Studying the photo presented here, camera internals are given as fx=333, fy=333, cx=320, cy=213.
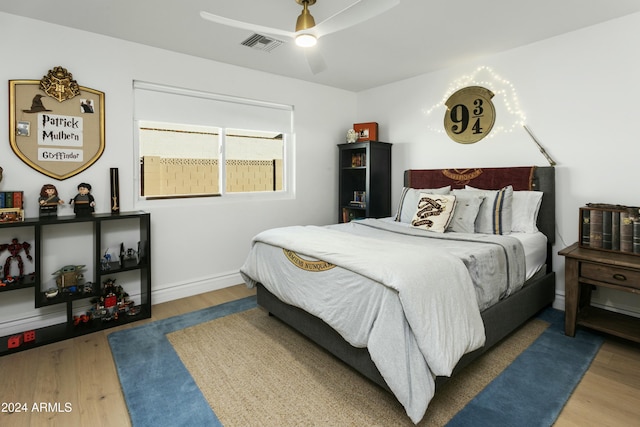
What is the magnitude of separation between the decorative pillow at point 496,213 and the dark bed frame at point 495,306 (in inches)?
11.2

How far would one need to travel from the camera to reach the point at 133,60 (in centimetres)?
307

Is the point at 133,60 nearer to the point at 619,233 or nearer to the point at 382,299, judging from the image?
the point at 382,299

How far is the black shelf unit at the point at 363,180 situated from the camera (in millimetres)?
4250

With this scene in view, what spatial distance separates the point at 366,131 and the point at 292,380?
3.34 metres

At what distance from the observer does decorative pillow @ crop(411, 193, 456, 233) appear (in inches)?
119

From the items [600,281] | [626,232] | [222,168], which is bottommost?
[600,281]

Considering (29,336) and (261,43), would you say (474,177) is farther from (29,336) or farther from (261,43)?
(29,336)

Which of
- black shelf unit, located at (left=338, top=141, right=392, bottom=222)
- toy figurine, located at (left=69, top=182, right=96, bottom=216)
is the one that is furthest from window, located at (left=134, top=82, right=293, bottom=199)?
black shelf unit, located at (left=338, top=141, right=392, bottom=222)

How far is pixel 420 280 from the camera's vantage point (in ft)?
5.45

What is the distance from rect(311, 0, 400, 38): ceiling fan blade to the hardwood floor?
7.50 feet

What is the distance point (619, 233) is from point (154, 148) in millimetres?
4101

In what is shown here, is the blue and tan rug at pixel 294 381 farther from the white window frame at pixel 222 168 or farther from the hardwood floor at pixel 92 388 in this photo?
the white window frame at pixel 222 168

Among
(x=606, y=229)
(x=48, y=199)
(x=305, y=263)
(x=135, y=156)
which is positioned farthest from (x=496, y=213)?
(x=48, y=199)

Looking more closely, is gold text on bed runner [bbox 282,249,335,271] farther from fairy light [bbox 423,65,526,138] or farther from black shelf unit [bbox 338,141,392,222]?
fairy light [bbox 423,65,526,138]
